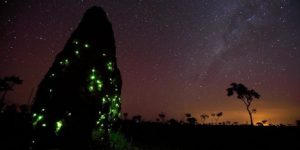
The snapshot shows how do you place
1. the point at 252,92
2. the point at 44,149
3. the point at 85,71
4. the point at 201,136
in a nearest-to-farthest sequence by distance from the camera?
the point at 44,149, the point at 85,71, the point at 201,136, the point at 252,92

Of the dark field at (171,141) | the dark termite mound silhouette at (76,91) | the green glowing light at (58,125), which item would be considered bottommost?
the dark field at (171,141)

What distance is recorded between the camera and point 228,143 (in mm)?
19094

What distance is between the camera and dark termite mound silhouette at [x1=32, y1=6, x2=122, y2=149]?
8.12 meters

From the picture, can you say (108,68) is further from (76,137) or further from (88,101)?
(76,137)

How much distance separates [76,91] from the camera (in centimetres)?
864

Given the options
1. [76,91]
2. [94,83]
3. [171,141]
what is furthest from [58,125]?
[171,141]

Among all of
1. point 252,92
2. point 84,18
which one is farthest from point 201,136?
point 252,92

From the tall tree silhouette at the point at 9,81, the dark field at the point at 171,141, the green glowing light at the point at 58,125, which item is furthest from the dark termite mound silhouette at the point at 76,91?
the tall tree silhouette at the point at 9,81

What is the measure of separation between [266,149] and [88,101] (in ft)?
47.2

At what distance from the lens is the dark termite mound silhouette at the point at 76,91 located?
812cm

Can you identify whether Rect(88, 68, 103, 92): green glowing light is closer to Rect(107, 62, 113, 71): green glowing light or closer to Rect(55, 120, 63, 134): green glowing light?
Rect(107, 62, 113, 71): green glowing light

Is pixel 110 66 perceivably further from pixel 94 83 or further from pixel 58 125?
pixel 58 125

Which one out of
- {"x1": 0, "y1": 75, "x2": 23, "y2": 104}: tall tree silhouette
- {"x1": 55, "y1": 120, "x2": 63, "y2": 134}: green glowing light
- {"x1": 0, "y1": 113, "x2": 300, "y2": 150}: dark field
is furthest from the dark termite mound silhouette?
{"x1": 0, "y1": 75, "x2": 23, "y2": 104}: tall tree silhouette

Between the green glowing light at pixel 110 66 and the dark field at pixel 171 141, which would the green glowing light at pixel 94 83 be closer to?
the green glowing light at pixel 110 66
